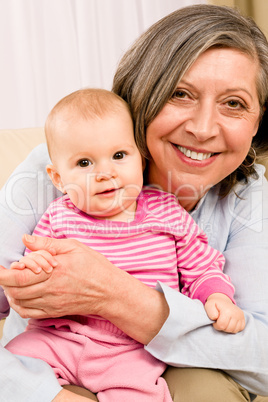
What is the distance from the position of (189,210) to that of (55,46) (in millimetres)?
1843

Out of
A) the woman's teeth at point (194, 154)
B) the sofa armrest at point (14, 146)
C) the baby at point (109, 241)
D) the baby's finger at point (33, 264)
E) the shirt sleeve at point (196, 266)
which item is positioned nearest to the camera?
the baby's finger at point (33, 264)

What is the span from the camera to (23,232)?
133 centimetres

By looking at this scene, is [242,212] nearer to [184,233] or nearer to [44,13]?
[184,233]

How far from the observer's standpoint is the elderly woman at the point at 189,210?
1102 mm

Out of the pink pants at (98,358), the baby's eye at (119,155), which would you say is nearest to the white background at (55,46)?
the baby's eye at (119,155)

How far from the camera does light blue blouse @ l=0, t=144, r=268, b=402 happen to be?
1.08 meters

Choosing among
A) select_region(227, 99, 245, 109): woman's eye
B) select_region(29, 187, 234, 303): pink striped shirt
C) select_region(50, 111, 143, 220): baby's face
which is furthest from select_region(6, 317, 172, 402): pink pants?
select_region(227, 99, 245, 109): woman's eye

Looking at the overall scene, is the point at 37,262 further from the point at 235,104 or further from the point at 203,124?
the point at 235,104

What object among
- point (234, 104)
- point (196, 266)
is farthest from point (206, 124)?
point (196, 266)

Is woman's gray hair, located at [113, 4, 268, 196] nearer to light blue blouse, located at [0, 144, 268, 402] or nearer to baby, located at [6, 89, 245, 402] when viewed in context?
baby, located at [6, 89, 245, 402]

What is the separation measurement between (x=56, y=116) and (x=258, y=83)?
1.83 ft

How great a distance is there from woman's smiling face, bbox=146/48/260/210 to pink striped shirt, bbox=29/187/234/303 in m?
→ 0.13

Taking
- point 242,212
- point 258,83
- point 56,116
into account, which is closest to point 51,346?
point 56,116

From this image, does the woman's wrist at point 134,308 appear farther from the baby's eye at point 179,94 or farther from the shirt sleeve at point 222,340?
the baby's eye at point 179,94
